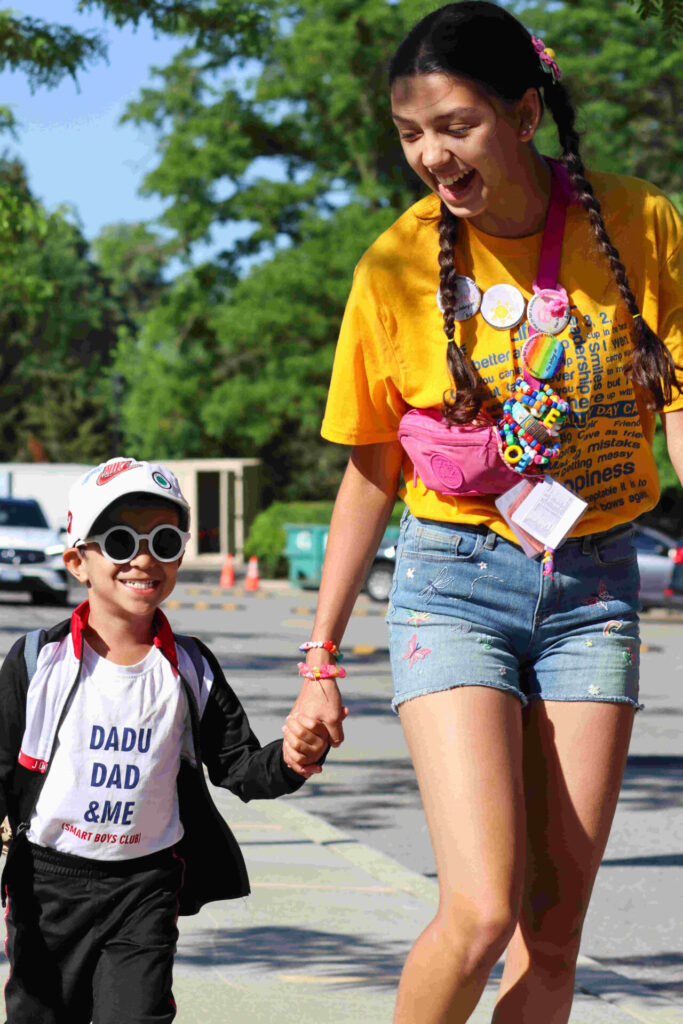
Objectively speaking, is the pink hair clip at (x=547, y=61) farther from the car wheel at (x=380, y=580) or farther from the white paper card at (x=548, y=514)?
the car wheel at (x=380, y=580)

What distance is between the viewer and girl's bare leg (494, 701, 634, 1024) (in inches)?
120

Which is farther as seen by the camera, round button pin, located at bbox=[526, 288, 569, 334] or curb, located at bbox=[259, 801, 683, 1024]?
curb, located at bbox=[259, 801, 683, 1024]

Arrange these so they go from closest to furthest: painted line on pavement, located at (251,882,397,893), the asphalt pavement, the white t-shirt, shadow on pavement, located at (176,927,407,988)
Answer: the white t-shirt < the asphalt pavement < shadow on pavement, located at (176,927,407,988) < painted line on pavement, located at (251,882,397,893)

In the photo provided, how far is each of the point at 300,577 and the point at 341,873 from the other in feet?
81.0

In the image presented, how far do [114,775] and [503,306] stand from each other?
1.17 metres

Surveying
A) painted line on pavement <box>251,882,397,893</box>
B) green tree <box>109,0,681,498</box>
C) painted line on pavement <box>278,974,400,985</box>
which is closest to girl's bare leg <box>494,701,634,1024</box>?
painted line on pavement <box>278,974,400,985</box>

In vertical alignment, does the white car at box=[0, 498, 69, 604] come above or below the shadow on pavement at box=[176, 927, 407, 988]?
below

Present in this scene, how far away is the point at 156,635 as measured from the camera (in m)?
3.28

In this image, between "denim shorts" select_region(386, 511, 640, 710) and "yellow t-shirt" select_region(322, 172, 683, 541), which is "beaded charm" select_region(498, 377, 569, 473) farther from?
"denim shorts" select_region(386, 511, 640, 710)

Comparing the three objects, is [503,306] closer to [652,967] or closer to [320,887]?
[652,967]

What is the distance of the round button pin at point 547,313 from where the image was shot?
121 inches

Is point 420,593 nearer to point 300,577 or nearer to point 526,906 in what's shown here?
point 526,906

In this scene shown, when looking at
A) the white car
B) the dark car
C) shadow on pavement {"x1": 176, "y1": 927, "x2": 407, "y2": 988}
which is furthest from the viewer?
the dark car

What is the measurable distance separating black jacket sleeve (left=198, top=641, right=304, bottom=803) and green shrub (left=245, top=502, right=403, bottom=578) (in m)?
31.5
